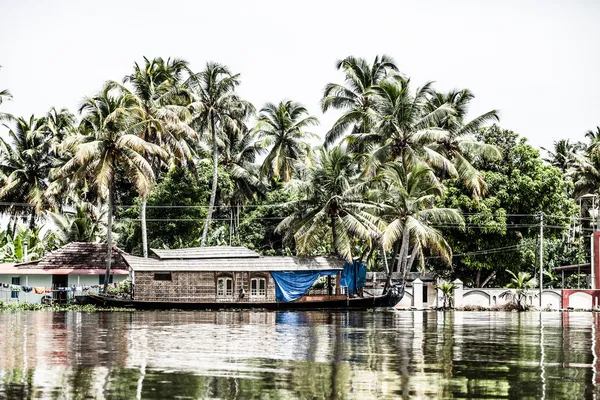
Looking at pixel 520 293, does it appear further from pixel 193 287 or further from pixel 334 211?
pixel 193 287

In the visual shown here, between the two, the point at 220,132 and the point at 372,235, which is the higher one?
the point at 220,132

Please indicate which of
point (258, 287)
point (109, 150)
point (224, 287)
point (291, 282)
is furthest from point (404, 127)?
point (109, 150)

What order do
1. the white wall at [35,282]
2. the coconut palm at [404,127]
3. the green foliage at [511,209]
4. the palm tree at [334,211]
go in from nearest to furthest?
the palm tree at [334,211]
the coconut palm at [404,127]
the white wall at [35,282]
the green foliage at [511,209]

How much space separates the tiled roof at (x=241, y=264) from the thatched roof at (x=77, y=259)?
16.4 ft

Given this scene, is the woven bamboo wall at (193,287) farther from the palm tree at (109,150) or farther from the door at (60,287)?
the door at (60,287)

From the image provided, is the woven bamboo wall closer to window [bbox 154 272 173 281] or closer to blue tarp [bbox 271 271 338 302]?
window [bbox 154 272 173 281]

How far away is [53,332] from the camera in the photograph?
69.1 ft

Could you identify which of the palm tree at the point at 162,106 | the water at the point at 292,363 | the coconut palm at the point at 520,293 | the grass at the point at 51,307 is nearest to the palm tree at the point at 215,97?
the palm tree at the point at 162,106

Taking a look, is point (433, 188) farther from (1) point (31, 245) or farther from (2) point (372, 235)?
(1) point (31, 245)

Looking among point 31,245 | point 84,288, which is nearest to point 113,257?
point 84,288

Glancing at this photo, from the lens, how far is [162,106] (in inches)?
1758

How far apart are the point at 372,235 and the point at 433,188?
450 cm

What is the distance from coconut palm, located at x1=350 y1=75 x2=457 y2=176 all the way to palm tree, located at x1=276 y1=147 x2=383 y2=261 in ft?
6.10

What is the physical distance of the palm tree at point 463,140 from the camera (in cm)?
4231
